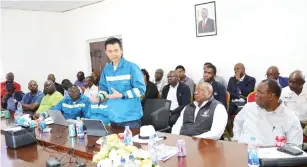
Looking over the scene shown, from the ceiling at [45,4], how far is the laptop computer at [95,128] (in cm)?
536

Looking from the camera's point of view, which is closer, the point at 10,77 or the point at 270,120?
the point at 270,120

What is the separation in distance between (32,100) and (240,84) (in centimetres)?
336

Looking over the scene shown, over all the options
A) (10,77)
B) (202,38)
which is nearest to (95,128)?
(202,38)

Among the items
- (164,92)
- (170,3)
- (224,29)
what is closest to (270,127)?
(164,92)

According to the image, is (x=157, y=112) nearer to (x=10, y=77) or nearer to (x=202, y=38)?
(x=202, y=38)

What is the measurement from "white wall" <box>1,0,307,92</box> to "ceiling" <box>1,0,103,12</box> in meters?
0.19

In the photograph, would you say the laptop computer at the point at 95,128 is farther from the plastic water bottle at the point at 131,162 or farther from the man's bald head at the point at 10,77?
the man's bald head at the point at 10,77

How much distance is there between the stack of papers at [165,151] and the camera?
190 cm

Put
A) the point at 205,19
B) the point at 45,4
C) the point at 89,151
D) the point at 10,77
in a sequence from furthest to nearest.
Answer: the point at 45,4 → the point at 10,77 → the point at 205,19 → the point at 89,151

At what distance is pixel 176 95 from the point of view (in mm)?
4891

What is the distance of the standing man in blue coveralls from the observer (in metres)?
2.63

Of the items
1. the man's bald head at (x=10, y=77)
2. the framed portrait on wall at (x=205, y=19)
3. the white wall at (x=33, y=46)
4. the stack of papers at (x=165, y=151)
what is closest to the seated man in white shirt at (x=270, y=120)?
the stack of papers at (x=165, y=151)

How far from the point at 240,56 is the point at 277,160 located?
3.90 metres

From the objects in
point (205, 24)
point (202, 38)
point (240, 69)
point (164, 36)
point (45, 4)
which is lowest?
point (240, 69)
